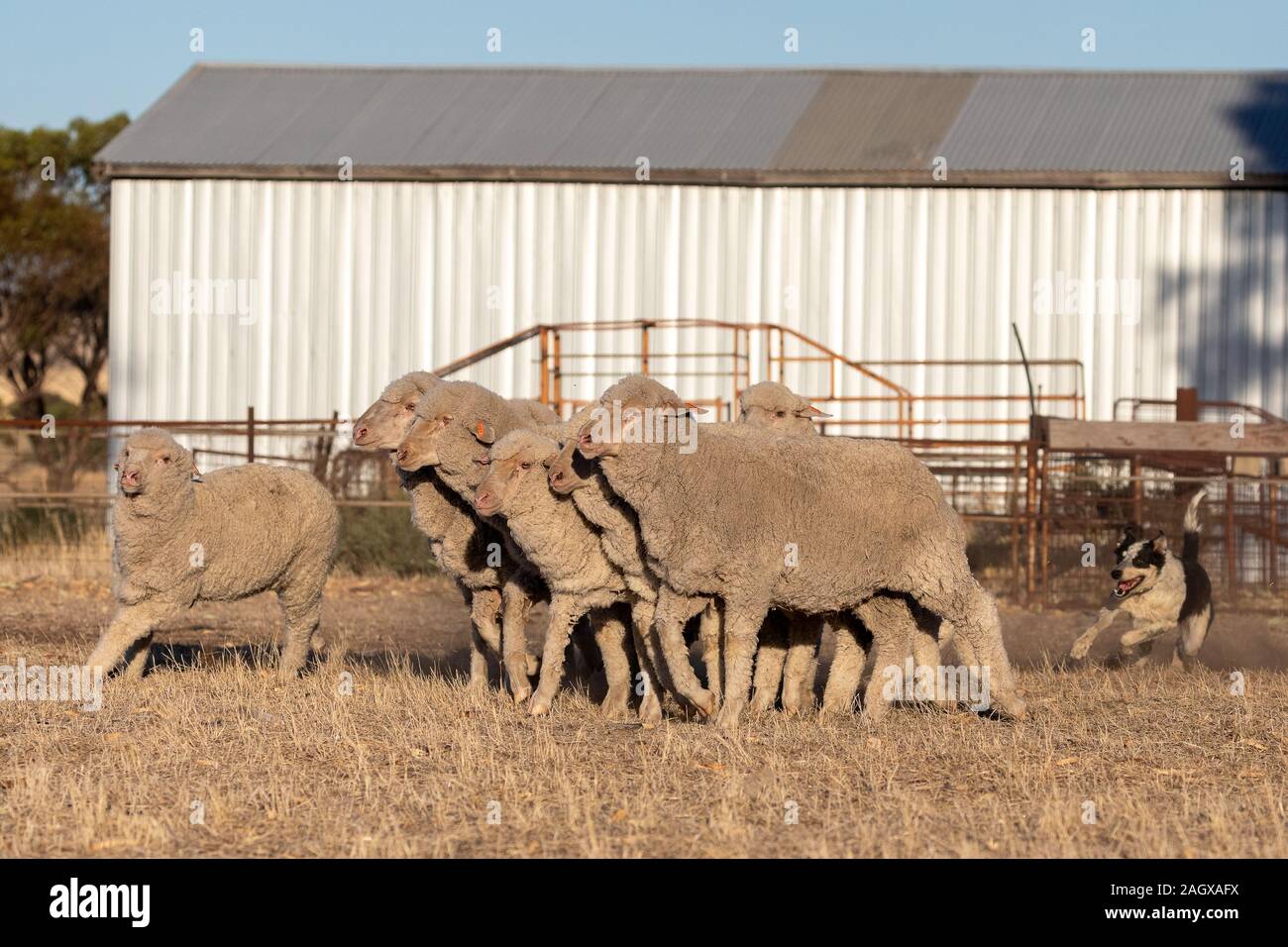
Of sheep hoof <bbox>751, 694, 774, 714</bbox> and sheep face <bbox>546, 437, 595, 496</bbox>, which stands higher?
sheep face <bbox>546, 437, 595, 496</bbox>

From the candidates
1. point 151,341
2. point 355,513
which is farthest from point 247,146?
point 355,513

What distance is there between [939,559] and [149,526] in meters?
4.77

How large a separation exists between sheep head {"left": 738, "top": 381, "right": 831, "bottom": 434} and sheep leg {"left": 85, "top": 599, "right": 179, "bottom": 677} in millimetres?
3791

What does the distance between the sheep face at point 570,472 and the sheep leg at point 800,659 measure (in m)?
1.62

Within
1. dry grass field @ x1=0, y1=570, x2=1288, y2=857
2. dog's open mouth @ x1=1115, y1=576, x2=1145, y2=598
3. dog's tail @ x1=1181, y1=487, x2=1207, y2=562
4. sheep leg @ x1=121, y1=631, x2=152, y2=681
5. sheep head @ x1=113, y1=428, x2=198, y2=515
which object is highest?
sheep head @ x1=113, y1=428, x2=198, y2=515

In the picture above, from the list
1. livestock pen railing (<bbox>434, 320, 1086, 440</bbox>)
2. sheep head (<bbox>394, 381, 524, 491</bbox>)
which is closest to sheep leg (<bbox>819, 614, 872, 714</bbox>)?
sheep head (<bbox>394, 381, 524, 491</bbox>)

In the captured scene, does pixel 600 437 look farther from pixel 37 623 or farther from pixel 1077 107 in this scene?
pixel 1077 107

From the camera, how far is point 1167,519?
18.5 metres

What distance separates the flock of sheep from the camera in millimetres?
8789

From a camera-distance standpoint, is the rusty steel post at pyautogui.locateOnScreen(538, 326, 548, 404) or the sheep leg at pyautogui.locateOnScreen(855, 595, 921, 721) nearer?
the sheep leg at pyautogui.locateOnScreen(855, 595, 921, 721)

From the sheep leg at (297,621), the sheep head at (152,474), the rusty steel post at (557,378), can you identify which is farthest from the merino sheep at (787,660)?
the rusty steel post at (557,378)

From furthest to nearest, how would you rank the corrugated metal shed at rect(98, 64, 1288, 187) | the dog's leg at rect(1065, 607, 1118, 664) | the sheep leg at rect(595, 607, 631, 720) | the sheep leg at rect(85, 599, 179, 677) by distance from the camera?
the corrugated metal shed at rect(98, 64, 1288, 187) < the dog's leg at rect(1065, 607, 1118, 664) < the sheep leg at rect(85, 599, 179, 677) < the sheep leg at rect(595, 607, 631, 720)

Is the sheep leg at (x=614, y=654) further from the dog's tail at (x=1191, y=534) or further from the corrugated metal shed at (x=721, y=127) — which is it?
A: the corrugated metal shed at (x=721, y=127)

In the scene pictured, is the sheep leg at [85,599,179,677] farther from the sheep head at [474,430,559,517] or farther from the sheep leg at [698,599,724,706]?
the sheep leg at [698,599,724,706]
